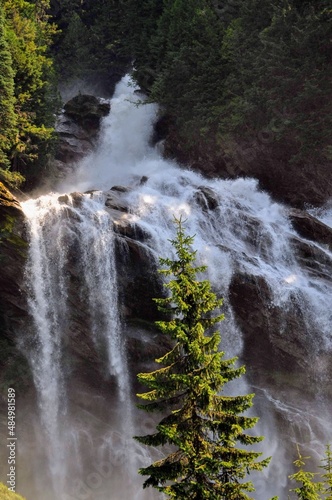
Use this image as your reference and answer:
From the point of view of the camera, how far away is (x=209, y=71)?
3628cm

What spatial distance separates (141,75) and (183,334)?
130ft

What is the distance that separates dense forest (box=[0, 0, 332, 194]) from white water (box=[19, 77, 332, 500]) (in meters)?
6.37

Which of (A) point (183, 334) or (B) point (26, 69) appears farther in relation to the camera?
(B) point (26, 69)

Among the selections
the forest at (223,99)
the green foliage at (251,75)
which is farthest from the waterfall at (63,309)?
the green foliage at (251,75)

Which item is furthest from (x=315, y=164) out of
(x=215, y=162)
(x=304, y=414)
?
(x=304, y=414)

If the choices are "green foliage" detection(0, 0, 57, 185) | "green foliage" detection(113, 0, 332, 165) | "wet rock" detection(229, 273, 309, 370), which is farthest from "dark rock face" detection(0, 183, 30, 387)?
"green foliage" detection(113, 0, 332, 165)

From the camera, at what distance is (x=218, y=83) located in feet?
118

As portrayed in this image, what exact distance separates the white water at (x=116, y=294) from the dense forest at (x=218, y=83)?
6366 millimetres

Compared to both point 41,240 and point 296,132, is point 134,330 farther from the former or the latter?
point 296,132

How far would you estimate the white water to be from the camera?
2123cm

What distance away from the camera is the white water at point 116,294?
21.2 metres

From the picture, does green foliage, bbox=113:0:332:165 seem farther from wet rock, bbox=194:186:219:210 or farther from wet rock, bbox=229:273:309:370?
wet rock, bbox=229:273:309:370

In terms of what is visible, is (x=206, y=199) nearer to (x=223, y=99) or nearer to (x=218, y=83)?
(x=223, y=99)

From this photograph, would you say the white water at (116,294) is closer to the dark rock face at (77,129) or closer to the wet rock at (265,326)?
the wet rock at (265,326)
